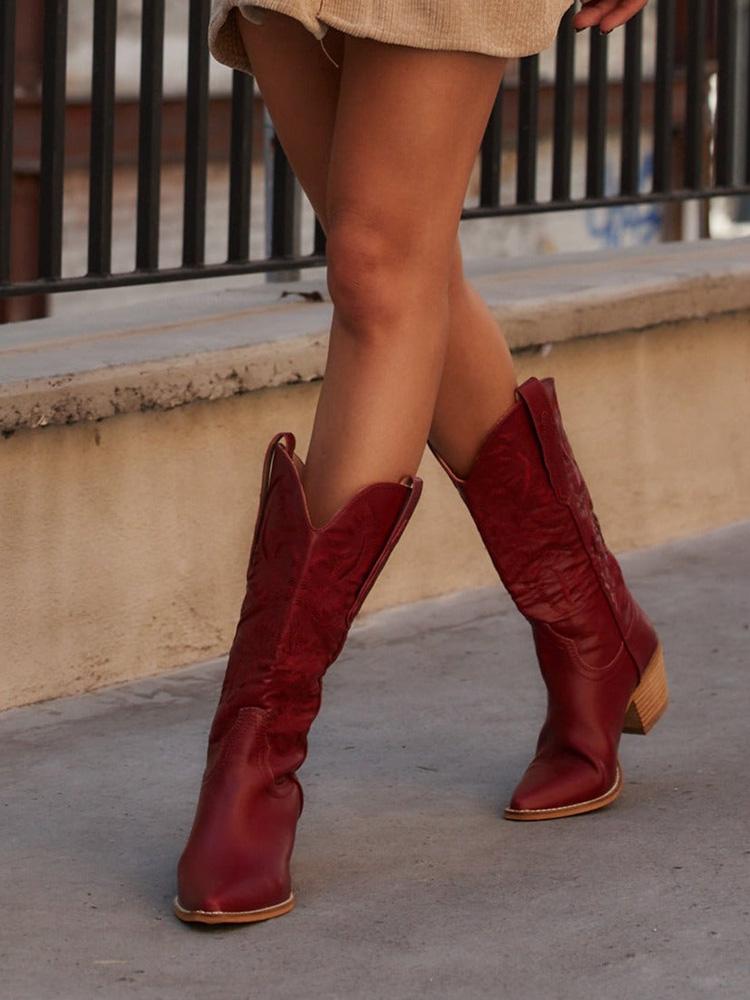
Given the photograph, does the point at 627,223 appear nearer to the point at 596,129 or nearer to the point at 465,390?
the point at 596,129

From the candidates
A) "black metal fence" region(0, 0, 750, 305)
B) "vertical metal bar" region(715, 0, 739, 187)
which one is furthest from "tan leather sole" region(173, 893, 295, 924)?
"vertical metal bar" region(715, 0, 739, 187)

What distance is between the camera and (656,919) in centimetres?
202

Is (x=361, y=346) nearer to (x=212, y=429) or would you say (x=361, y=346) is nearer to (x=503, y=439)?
(x=503, y=439)

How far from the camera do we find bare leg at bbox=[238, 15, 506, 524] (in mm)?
2002

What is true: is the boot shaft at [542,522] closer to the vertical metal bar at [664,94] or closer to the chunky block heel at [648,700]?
the chunky block heel at [648,700]

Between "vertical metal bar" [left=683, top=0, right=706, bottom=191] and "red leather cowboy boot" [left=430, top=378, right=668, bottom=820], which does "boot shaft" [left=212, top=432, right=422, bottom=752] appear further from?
"vertical metal bar" [left=683, top=0, right=706, bottom=191]

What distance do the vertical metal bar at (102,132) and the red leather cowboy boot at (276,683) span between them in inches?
44.5

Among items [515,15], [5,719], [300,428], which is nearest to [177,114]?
[300,428]

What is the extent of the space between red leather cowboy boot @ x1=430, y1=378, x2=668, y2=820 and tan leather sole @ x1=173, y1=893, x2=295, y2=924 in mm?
402

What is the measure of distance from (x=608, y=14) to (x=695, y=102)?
6.51 feet

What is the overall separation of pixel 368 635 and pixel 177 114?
183 inches

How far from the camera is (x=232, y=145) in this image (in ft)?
11.0

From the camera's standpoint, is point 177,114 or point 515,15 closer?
point 515,15

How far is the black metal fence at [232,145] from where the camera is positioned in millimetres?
2998
